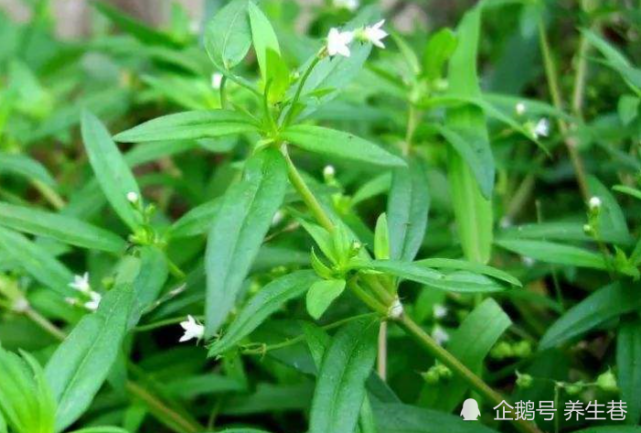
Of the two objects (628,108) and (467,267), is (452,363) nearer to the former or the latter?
(467,267)

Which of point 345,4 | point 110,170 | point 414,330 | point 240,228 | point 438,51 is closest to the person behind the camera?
point 240,228

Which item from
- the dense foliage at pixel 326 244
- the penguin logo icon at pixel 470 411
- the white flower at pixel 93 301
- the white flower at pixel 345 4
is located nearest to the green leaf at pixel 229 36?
the dense foliage at pixel 326 244

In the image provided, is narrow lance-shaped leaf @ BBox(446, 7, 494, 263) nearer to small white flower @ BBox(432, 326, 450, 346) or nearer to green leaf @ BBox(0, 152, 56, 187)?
small white flower @ BBox(432, 326, 450, 346)

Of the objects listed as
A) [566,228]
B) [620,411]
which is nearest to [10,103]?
[566,228]

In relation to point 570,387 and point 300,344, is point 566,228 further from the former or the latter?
point 300,344

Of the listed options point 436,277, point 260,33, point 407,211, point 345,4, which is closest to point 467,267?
point 436,277

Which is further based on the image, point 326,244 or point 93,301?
point 93,301

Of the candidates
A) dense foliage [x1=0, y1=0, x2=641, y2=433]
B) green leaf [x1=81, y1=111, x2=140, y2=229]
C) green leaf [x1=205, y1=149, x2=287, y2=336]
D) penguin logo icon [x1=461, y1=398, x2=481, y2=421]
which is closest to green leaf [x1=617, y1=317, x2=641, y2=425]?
dense foliage [x1=0, y1=0, x2=641, y2=433]
